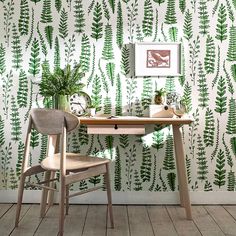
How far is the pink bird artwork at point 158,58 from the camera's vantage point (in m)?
3.41

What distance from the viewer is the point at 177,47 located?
11.1 feet

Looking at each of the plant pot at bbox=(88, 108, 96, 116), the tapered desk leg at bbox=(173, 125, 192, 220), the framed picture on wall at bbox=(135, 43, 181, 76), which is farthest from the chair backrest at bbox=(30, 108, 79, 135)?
the framed picture on wall at bbox=(135, 43, 181, 76)

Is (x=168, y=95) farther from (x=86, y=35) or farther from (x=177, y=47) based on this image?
(x=86, y=35)

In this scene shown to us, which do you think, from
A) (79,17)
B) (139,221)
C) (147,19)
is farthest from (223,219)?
(79,17)

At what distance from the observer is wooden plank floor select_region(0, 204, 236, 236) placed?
274 centimetres

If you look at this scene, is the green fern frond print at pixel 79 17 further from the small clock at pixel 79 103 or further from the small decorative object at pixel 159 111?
the small decorative object at pixel 159 111

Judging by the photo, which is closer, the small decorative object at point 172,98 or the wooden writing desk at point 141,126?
the wooden writing desk at point 141,126

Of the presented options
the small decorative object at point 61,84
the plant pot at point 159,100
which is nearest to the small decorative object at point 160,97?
the plant pot at point 159,100

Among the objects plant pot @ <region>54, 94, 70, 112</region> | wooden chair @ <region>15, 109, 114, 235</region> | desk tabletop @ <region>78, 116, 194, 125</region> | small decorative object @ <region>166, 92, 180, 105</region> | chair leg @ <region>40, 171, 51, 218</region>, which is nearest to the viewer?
wooden chair @ <region>15, 109, 114, 235</region>

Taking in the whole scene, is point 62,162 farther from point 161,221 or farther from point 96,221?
point 161,221

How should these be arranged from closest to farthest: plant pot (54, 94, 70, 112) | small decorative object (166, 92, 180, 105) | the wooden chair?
1. the wooden chair
2. plant pot (54, 94, 70, 112)
3. small decorative object (166, 92, 180, 105)

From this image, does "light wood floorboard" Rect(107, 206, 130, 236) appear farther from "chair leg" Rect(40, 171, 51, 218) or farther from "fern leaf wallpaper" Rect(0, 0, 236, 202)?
"chair leg" Rect(40, 171, 51, 218)

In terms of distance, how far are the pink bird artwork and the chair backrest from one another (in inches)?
43.5

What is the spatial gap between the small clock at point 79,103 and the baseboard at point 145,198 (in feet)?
2.41
